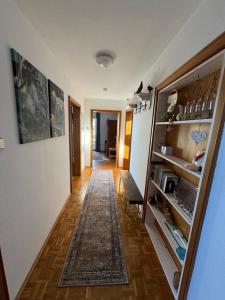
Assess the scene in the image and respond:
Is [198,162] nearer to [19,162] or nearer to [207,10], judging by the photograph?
[207,10]

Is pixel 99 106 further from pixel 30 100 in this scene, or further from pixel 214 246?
pixel 214 246

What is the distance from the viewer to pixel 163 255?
1.58 m

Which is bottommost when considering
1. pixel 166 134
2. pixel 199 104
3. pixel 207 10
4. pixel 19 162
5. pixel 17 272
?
pixel 17 272

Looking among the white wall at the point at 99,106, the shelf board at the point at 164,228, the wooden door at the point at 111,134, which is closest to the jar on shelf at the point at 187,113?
the shelf board at the point at 164,228

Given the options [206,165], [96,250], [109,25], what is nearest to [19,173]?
[96,250]

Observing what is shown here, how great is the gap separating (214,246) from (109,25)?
A: 187 centimetres

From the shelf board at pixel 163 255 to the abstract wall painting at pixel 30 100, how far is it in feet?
6.24

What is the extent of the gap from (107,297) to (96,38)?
2.49 m

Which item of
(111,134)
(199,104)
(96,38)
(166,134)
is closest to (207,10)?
(199,104)

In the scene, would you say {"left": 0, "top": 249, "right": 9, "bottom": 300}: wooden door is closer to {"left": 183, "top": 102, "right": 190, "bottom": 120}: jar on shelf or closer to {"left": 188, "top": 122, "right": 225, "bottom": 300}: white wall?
{"left": 188, "top": 122, "right": 225, "bottom": 300}: white wall

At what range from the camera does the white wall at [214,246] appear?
2.44 ft

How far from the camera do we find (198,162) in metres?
1.11

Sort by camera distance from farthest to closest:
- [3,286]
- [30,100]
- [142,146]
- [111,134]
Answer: [111,134]
[142,146]
[30,100]
[3,286]

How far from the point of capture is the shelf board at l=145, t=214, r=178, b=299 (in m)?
1.34
